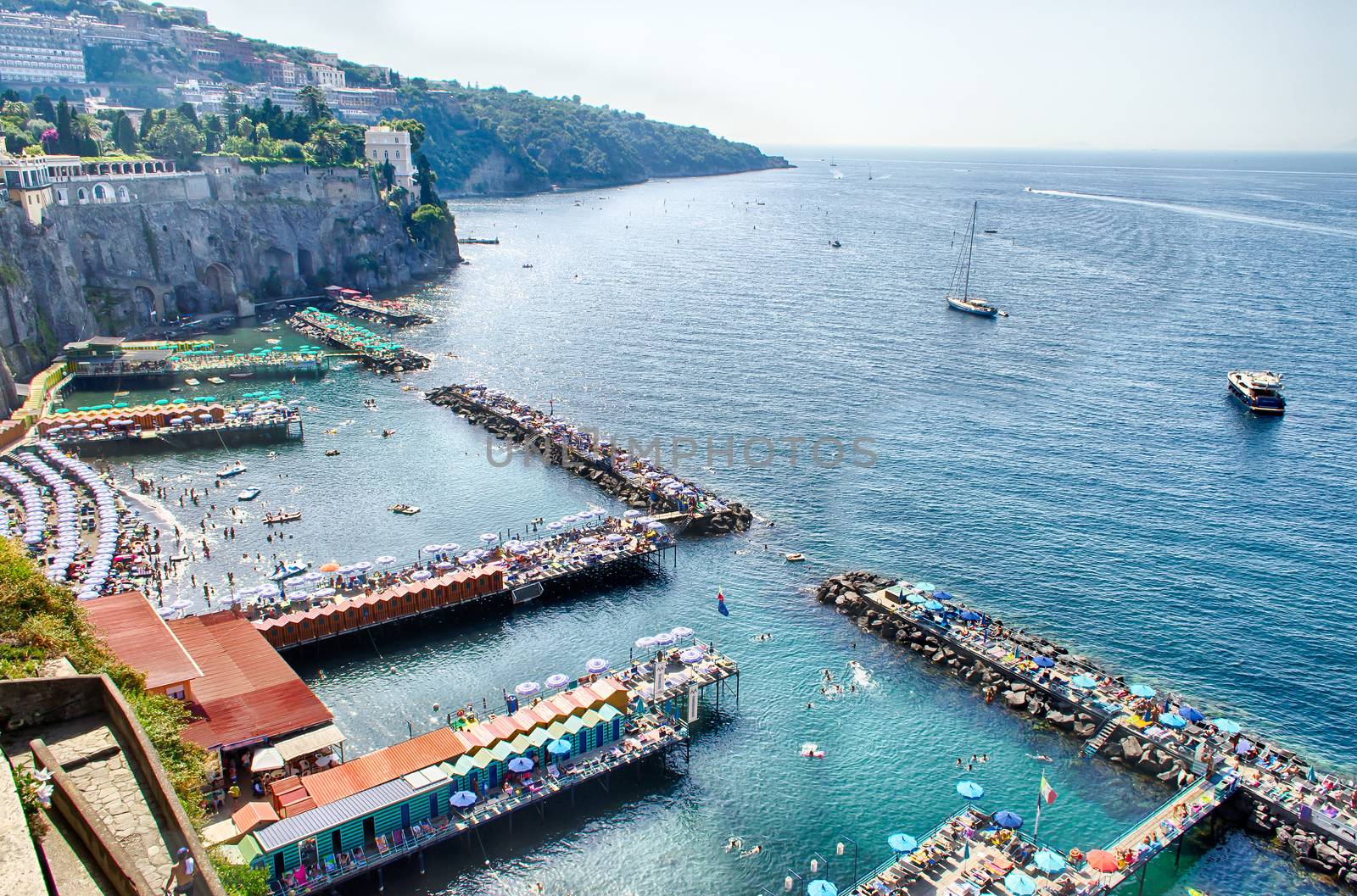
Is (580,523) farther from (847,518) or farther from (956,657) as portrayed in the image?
(956,657)

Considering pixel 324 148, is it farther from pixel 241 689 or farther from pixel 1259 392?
pixel 1259 392

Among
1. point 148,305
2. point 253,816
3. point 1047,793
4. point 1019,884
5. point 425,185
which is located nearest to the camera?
point 1019,884

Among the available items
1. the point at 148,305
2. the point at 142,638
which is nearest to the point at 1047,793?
the point at 142,638

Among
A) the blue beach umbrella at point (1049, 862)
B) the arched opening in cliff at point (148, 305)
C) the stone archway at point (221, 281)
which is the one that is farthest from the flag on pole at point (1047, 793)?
the stone archway at point (221, 281)

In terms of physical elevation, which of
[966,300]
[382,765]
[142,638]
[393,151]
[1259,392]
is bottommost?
[382,765]

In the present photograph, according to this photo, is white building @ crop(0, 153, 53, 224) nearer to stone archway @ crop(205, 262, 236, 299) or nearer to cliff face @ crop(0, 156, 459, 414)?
cliff face @ crop(0, 156, 459, 414)

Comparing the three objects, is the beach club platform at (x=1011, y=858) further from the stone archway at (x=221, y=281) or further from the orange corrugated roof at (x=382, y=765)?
the stone archway at (x=221, y=281)

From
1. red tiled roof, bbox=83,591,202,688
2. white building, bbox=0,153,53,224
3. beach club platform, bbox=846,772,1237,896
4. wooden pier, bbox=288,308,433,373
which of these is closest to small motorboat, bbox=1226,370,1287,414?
beach club platform, bbox=846,772,1237,896

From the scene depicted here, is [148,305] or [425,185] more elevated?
[425,185]
